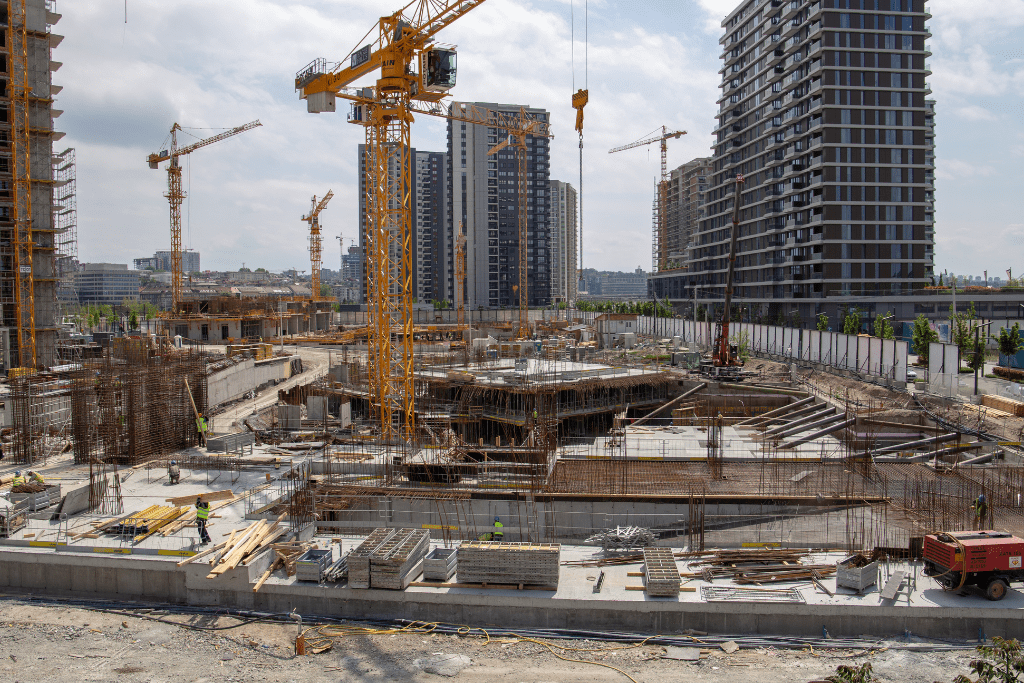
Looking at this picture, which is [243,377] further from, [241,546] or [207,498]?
[241,546]

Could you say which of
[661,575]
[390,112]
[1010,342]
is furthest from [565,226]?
[661,575]

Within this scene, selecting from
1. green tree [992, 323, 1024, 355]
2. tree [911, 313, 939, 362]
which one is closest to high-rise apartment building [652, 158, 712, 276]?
tree [911, 313, 939, 362]

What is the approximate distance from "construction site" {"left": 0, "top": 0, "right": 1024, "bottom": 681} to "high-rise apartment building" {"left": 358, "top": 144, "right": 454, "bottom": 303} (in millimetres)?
83696

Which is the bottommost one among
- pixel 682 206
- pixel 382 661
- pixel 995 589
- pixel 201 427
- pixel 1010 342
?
pixel 382 661

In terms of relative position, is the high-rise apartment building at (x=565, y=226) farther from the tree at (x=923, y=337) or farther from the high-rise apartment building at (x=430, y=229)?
the tree at (x=923, y=337)

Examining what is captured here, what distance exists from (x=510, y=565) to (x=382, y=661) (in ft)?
8.65

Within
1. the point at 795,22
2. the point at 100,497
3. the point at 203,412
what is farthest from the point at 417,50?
the point at 795,22

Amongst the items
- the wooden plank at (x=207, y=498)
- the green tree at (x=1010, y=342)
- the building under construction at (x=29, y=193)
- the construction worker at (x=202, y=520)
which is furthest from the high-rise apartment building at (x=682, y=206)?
the construction worker at (x=202, y=520)

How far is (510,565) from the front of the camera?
11977 millimetres

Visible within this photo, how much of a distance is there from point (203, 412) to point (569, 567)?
15630 millimetres

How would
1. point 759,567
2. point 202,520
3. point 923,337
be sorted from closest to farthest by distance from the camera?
1. point 759,567
2. point 202,520
3. point 923,337

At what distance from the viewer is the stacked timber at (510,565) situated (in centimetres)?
1191

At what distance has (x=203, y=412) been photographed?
2327cm

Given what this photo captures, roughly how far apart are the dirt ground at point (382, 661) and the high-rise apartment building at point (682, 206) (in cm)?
9693
